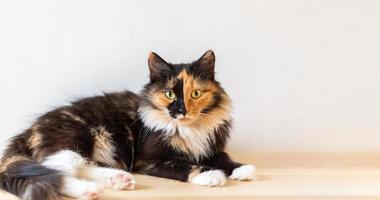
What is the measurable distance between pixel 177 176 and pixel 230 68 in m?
0.60

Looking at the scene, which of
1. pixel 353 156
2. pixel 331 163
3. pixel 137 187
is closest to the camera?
pixel 137 187

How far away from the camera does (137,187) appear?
56.8 inches

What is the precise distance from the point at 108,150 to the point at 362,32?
116 cm

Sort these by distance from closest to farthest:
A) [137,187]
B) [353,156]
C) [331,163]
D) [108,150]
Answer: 1. [137,187]
2. [108,150]
3. [331,163]
4. [353,156]

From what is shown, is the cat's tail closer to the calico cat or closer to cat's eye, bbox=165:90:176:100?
the calico cat

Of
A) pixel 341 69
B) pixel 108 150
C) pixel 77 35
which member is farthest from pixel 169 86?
pixel 341 69

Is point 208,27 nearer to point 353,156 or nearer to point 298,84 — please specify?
point 298,84

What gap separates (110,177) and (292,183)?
600mm

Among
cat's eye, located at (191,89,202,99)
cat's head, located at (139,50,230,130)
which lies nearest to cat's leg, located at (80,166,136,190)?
cat's head, located at (139,50,230,130)

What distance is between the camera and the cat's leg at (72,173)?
132 centimetres

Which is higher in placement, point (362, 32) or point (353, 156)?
point (362, 32)

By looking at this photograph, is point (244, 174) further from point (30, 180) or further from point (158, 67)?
point (30, 180)

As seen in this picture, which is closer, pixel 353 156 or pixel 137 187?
pixel 137 187

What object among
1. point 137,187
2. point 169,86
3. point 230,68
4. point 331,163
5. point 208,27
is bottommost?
point 137,187
